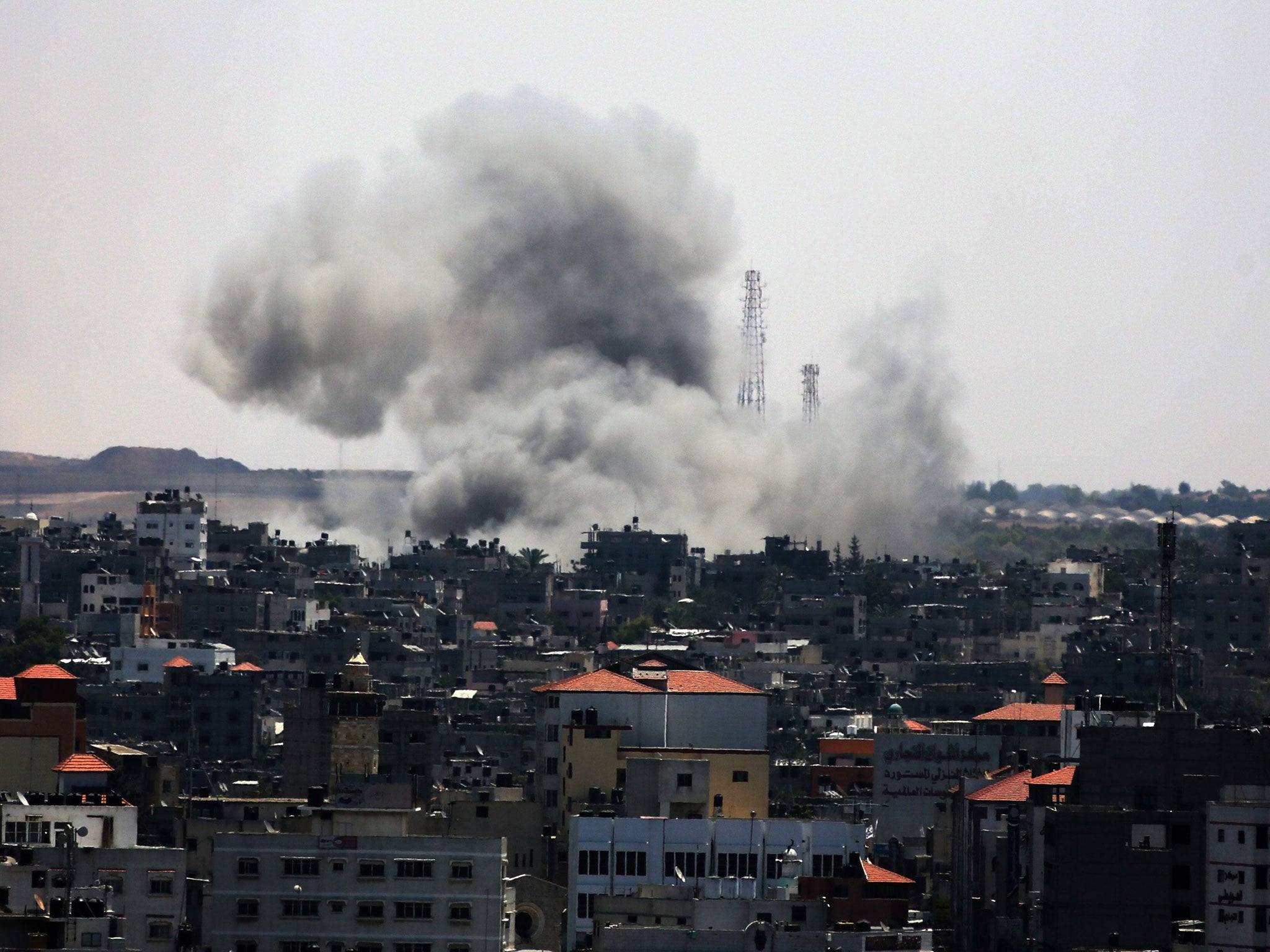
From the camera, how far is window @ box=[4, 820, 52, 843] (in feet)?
168

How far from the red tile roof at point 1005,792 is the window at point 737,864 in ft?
24.4

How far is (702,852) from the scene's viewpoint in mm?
52094

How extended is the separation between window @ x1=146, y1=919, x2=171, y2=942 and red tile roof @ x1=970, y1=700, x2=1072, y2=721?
27.4 m

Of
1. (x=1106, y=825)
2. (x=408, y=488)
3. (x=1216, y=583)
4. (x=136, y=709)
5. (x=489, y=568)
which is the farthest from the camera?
(x=408, y=488)

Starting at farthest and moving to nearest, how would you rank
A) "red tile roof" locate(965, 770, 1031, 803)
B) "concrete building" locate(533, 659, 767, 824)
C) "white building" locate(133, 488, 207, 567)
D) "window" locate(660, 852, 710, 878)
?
1. "white building" locate(133, 488, 207, 567)
2. "concrete building" locate(533, 659, 767, 824)
3. "red tile roof" locate(965, 770, 1031, 803)
4. "window" locate(660, 852, 710, 878)

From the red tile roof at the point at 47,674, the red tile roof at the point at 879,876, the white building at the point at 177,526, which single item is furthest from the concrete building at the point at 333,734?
the white building at the point at 177,526

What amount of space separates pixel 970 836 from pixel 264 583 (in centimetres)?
7160

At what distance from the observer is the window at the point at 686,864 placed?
5188cm

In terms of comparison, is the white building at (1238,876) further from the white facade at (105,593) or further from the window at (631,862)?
the white facade at (105,593)

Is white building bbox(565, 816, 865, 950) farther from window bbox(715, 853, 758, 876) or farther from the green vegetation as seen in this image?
the green vegetation

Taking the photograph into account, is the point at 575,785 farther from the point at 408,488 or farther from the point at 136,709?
the point at 408,488

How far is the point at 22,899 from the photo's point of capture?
46.3 m

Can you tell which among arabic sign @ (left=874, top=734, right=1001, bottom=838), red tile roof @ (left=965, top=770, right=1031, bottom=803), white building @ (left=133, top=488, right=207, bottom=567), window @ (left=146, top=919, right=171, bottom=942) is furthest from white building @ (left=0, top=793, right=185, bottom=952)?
white building @ (left=133, top=488, right=207, bottom=567)

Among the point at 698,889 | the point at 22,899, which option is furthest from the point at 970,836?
the point at 22,899
